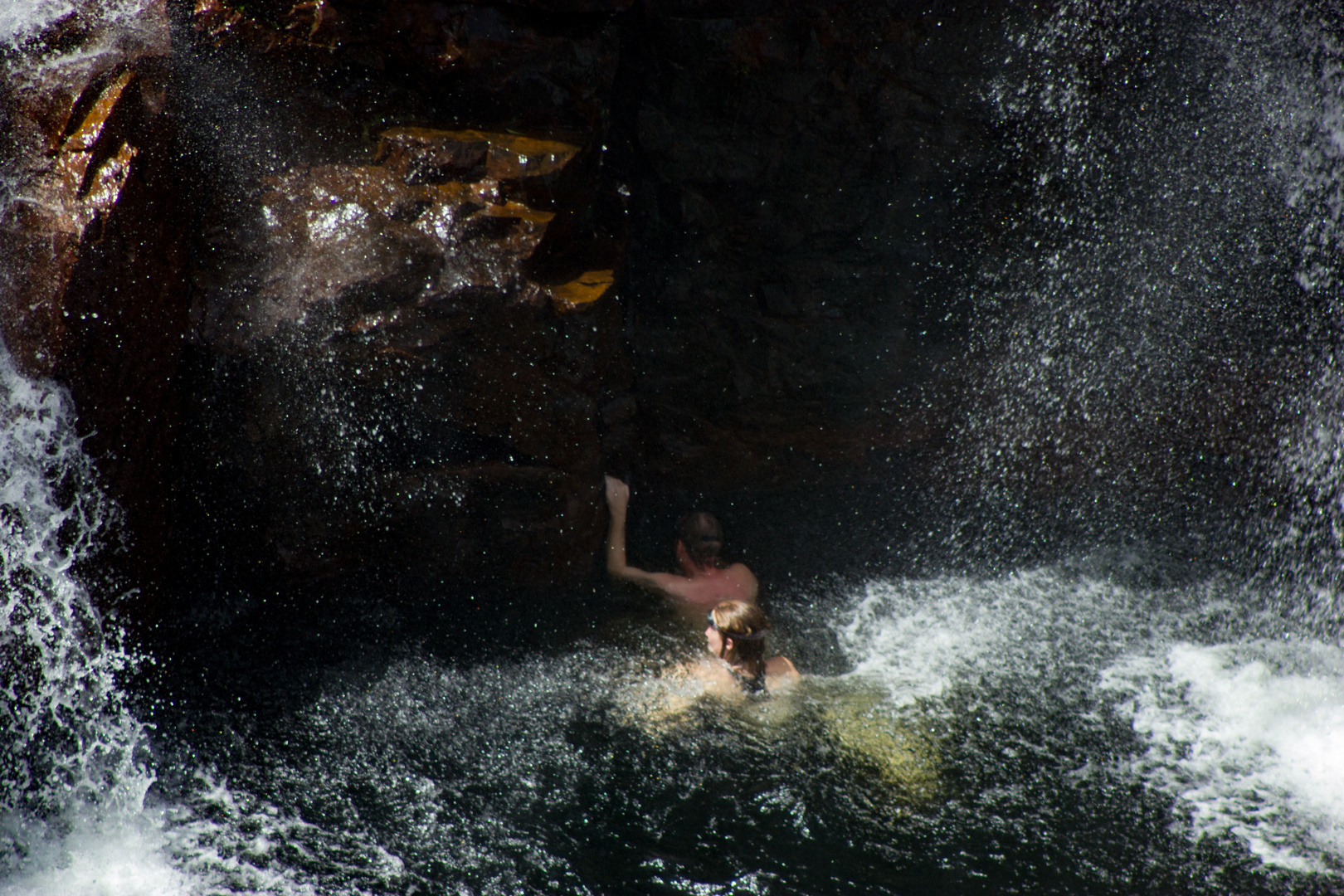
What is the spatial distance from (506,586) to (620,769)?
117 cm

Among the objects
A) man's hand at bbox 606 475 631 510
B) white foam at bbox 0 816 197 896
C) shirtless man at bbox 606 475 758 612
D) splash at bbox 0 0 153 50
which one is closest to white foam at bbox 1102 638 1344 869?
shirtless man at bbox 606 475 758 612

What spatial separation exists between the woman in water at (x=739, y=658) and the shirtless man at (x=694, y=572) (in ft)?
1.29

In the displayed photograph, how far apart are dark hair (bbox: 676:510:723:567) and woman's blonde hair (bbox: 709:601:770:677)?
565mm

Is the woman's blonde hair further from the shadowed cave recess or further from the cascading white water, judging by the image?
the cascading white water

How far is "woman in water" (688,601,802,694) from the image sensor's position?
143 inches

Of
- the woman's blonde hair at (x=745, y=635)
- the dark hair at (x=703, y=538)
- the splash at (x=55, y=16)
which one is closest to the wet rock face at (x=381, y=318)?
the splash at (x=55, y=16)

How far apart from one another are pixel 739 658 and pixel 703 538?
2.45ft

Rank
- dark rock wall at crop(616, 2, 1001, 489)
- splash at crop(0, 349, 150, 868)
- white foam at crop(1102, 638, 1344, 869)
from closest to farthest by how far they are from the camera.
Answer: splash at crop(0, 349, 150, 868) < white foam at crop(1102, 638, 1344, 869) < dark rock wall at crop(616, 2, 1001, 489)

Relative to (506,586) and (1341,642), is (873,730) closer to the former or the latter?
(506,586)

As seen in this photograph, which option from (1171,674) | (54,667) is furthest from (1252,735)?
(54,667)

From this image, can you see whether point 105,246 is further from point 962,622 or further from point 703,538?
point 962,622

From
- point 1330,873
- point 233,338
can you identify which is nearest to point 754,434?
point 233,338

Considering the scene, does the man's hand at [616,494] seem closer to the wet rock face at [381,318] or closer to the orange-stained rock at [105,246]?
the wet rock face at [381,318]

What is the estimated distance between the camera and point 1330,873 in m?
2.90
